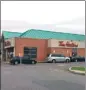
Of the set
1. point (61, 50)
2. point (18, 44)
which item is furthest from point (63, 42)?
point (18, 44)

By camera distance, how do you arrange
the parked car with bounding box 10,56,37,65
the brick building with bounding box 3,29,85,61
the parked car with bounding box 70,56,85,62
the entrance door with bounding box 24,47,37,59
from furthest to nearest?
the parked car with bounding box 70,56,85,62, the entrance door with bounding box 24,47,37,59, the brick building with bounding box 3,29,85,61, the parked car with bounding box 10,56,37,65

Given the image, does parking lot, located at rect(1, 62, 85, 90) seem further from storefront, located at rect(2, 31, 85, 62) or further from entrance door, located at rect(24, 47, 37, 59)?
entrance door, located at rect(24, 47, 37, 59)

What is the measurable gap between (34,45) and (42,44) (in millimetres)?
1994

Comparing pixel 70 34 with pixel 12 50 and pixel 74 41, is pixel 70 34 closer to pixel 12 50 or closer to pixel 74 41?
pixel 74 41

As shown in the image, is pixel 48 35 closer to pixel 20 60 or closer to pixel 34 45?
pixel 34 45

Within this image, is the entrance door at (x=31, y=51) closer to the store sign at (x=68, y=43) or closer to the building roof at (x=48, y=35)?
the building roof at (x=48, y=35)

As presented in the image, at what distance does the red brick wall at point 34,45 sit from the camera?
181 feet

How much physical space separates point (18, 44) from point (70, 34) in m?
16.2

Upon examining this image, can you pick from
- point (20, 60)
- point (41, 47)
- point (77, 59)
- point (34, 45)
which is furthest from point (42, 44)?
point (20, 60)

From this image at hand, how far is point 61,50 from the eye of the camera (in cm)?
5950

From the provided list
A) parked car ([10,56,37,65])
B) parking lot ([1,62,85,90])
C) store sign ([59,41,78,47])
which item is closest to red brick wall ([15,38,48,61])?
store sign ([59,41,78,47])

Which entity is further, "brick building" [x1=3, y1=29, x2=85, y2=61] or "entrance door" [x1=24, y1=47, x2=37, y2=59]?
"entrance door" [x1=24, y1=47, x2=37, y2=59]

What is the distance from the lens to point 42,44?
5784cm

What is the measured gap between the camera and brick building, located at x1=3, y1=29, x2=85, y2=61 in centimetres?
5559
